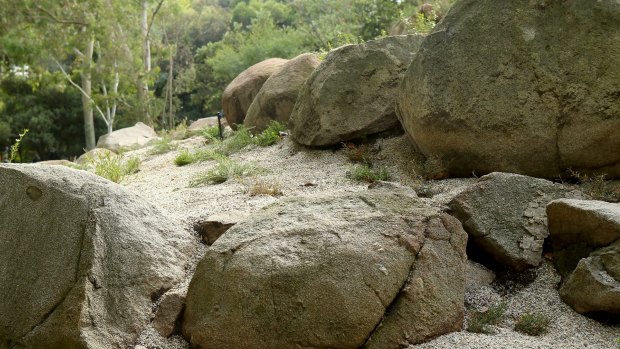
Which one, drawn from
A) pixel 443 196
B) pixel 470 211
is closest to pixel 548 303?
pixel 470 211

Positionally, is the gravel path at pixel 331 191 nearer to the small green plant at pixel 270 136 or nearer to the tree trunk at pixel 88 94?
the small green plant at pixel 270 136

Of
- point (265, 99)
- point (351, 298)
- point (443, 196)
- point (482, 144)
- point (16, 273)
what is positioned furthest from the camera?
point (265, 99)

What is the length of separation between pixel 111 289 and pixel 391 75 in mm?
4202

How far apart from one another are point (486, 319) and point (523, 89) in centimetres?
233

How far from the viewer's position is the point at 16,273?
4.24 meters

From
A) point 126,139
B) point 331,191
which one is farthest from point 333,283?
point 126,139

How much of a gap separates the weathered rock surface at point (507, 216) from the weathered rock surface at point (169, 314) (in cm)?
207

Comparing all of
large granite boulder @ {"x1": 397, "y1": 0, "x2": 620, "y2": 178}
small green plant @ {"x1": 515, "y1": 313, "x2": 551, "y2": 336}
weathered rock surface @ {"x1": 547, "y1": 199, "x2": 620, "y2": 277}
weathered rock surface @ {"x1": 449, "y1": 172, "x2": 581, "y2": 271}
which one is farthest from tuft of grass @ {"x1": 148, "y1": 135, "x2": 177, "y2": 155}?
small green plant @ {"x1": 515, "y1": 313, "x2": 551, "y2": 336}

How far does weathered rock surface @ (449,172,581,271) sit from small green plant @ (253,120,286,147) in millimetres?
4301

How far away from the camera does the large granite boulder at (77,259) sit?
12.8 ft

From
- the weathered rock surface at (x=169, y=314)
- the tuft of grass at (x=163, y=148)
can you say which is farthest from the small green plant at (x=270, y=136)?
Result: the weathered rock surface at (x=169, y=314)

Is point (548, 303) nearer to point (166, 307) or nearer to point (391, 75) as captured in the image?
point (166, 307)

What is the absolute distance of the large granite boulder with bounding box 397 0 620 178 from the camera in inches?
204

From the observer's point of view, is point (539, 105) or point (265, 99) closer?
point (539, 105)
